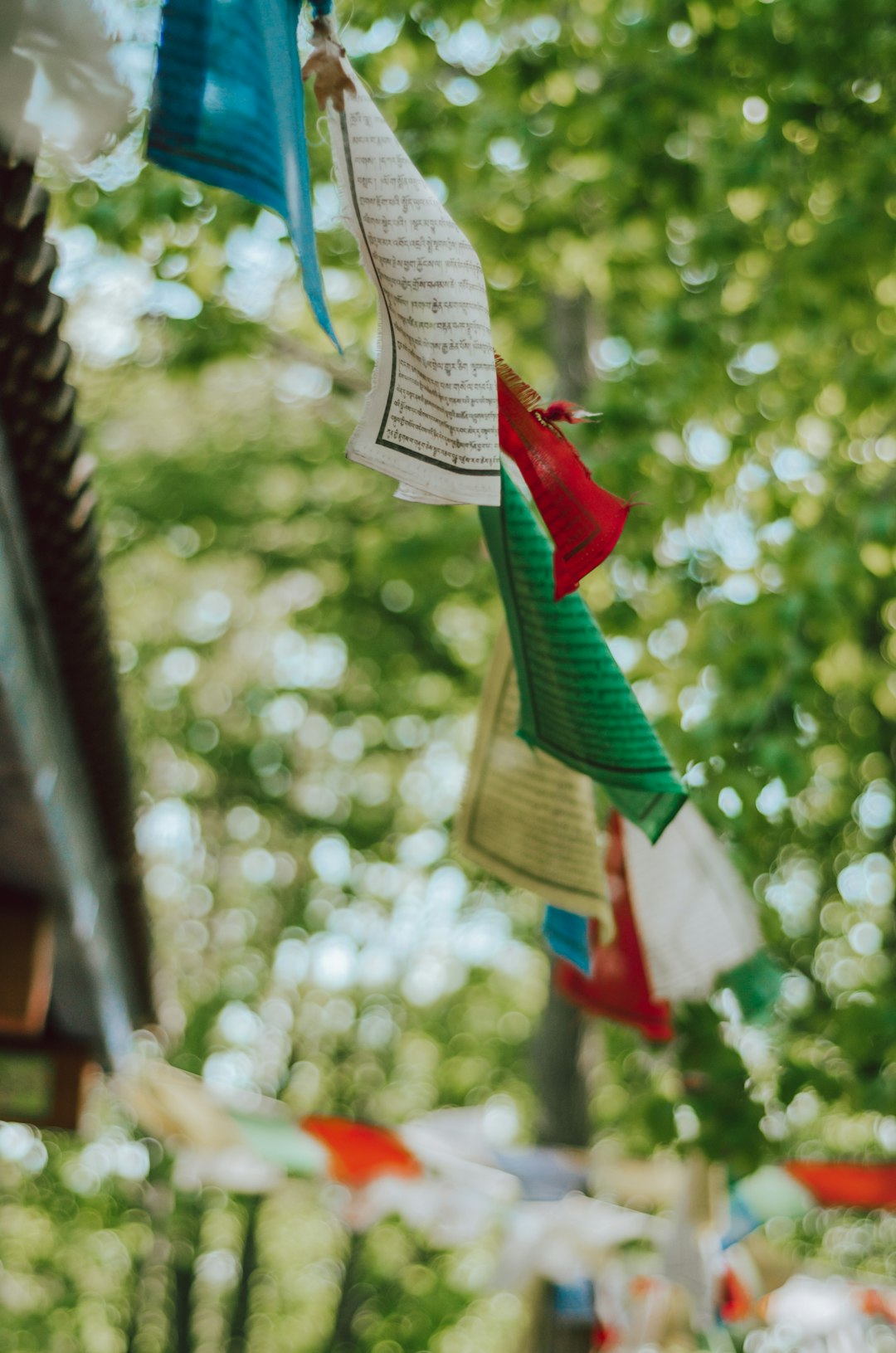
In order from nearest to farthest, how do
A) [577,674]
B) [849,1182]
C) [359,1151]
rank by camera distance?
[577,674] → [359,1151] → [849,1182]

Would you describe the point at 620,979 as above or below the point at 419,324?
below

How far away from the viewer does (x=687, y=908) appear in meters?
3.01

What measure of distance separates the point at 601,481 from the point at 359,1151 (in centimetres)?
516

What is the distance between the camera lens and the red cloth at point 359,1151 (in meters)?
7.45

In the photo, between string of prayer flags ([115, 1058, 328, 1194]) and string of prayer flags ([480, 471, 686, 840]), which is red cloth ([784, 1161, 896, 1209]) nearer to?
string of prayer flags ([115, 1058, 328, 1194])

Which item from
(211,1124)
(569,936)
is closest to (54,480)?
(569,936)

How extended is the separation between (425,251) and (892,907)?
9.90 metres

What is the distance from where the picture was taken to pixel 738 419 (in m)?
5.01

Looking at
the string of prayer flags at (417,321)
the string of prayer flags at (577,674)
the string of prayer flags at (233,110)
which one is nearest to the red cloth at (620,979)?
the string of prayer flags at (577,674)

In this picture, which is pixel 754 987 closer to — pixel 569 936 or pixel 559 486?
pixel 569 936

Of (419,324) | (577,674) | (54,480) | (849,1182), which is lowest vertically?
(849,1182)

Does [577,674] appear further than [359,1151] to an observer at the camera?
No

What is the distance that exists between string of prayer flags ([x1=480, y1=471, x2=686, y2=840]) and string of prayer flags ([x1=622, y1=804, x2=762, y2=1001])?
106cm

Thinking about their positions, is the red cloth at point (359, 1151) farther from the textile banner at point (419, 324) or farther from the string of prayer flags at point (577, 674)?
the textile banner at point (419, 324)
